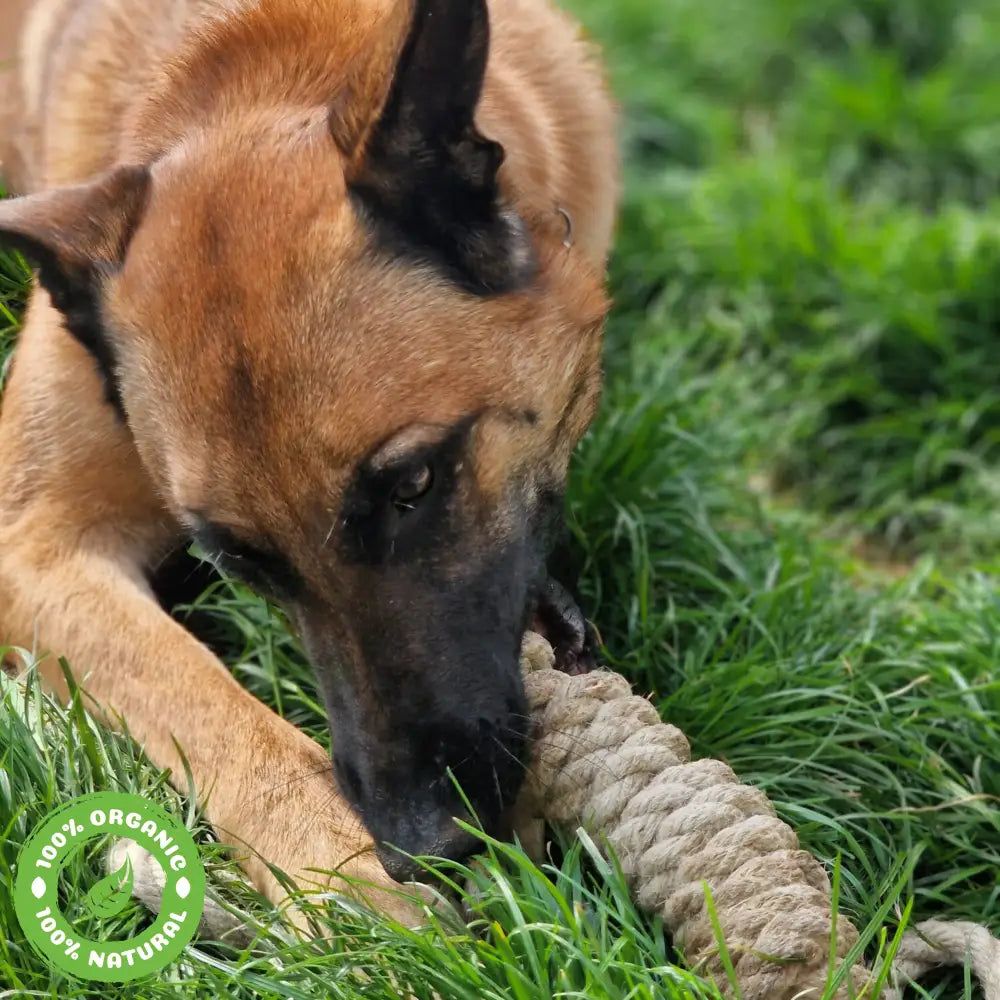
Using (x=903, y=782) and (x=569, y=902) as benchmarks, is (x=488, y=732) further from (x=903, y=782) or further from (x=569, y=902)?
(x=903, y=782)

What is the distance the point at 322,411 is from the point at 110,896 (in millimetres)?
813

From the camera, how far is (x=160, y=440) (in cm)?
236

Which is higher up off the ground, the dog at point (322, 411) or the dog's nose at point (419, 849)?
the dog at point (322, 411)

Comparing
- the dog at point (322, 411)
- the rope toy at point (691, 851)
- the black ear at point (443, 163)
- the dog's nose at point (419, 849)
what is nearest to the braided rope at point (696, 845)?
the rope toy at point (691, 851)

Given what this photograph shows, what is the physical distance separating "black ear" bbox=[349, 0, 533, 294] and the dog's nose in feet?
2.94

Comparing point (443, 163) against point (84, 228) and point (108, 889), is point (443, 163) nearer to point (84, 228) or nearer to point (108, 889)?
point (84, 228)

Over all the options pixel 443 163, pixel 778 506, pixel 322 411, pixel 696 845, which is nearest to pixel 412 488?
pixel 322 411

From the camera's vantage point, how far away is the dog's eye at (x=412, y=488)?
2211mm

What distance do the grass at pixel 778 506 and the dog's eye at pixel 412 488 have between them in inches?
22.5

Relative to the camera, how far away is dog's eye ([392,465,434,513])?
221cm

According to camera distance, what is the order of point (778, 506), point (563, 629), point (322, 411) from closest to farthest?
point (322, 411) → point (563, 629) → point (778, 506)

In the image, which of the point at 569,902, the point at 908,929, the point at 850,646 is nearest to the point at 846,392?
the point at 850,646

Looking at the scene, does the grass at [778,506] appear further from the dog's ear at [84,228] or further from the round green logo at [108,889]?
the dog's ear at [84,228]

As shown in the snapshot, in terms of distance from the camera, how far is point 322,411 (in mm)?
2146
